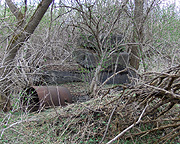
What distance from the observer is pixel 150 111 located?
3018 millimetres

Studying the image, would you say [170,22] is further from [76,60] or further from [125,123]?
[125,123]

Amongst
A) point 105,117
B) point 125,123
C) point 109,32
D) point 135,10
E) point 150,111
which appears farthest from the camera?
point 135,10

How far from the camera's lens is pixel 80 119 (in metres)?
4.00

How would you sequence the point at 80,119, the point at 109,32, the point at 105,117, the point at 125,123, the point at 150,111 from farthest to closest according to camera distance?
the point at 109,32
the point at 80,119
the point at 105,117
the point at 125,123
the point at 150,111

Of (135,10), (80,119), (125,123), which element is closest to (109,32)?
(135,10)

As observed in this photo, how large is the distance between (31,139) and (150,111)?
2.05m

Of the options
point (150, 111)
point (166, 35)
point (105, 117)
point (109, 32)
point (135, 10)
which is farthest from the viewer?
point (166, 35)

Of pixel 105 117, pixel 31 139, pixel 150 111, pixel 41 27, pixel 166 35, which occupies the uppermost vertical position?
pixel 41 27

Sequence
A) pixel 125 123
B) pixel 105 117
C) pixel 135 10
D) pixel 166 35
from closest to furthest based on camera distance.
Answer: pixel 125 123
pixel 105 117
pixel 135 10
pixel 166 35

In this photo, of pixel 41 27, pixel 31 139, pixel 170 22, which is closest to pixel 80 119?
pixel 31 139

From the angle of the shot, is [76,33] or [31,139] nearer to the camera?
[31,139]

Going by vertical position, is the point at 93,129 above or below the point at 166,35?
below

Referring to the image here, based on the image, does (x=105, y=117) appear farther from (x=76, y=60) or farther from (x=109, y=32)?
(x=76, y=60)

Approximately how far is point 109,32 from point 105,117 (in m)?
3.26
